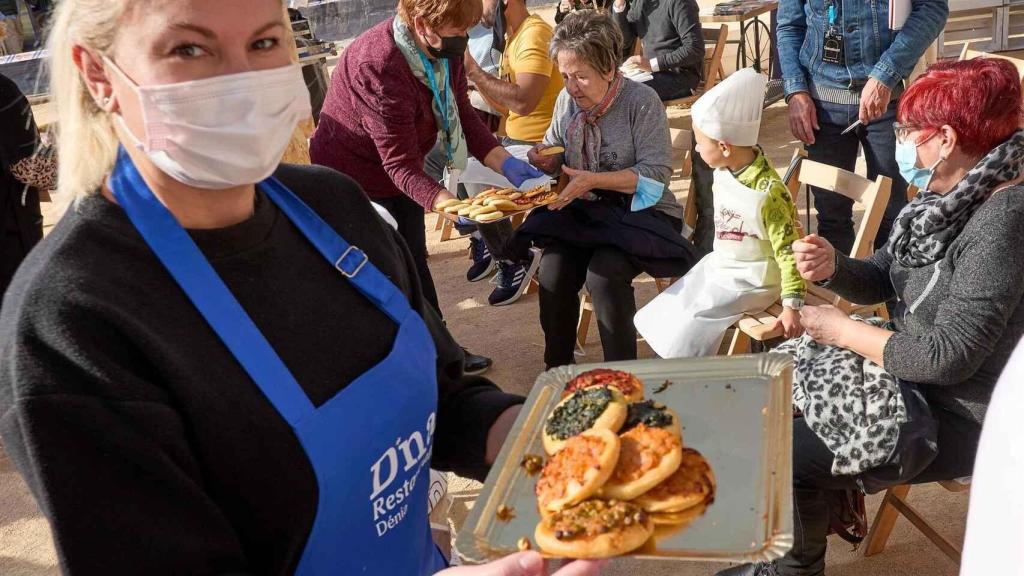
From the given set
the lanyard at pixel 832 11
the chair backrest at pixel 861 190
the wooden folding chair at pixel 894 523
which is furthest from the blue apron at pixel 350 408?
the lanyard at pixel 832 11

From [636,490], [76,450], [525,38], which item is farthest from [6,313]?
[525,38]

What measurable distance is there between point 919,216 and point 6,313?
2.35 meters

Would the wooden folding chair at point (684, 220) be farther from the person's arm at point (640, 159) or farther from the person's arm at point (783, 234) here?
the person's arm at point (783, 234)

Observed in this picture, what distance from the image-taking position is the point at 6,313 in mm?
1231

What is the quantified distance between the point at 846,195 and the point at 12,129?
3.87 meters

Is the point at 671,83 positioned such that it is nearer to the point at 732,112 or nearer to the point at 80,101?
the point at 732,112

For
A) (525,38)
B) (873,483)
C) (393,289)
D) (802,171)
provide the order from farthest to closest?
(525,38)
(802,171)
(873,483)
(393,289)

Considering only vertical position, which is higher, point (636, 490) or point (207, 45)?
point (207, 45)

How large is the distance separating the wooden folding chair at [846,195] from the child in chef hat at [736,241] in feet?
0.23

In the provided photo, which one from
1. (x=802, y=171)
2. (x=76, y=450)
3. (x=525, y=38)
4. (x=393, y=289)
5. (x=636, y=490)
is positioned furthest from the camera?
(x=525, y=38)

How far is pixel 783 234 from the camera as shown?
3570 millimetres

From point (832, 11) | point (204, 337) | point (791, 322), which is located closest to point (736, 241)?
point (791, 322)

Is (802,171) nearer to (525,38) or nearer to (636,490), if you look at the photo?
(525,38)

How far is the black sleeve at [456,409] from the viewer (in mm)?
1731
